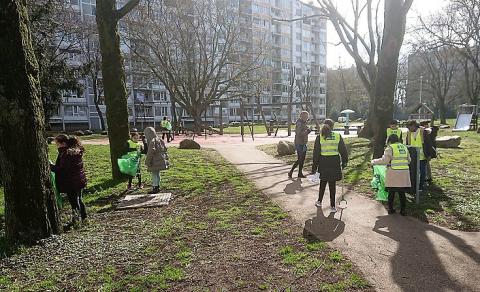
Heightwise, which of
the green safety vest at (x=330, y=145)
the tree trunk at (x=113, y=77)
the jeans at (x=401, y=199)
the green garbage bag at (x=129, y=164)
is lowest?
the jeans at (x=401, y=199)

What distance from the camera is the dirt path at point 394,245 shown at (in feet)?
12.6

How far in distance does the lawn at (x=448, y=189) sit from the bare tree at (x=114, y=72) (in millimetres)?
6064

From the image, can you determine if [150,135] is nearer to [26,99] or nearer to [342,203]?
[26,99]

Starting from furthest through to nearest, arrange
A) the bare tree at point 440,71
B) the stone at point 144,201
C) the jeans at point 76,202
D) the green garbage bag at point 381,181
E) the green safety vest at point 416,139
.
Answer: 1. the bare tree at point 440,71
2. the green safety vest at point 416,139
3. the stone at point 144,201
4. the green garbage bag at point 381,181
5. the jeans at point 76,202

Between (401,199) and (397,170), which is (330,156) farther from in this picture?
(401,199)

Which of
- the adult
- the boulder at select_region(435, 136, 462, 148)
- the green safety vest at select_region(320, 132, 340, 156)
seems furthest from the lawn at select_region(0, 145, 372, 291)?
the boulder at select_region(435, 136, 462, 148)

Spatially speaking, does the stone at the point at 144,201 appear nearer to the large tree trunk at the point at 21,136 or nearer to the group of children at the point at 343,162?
the large tree trunk at the point at 21,136

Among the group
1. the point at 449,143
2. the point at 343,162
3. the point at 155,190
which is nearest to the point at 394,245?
the point at 343,162

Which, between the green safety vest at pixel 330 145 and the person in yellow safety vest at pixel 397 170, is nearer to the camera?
the person in yellow safety vest at pixel 397 170

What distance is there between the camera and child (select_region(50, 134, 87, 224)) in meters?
5.95

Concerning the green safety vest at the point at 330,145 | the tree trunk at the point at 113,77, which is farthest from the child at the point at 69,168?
the green safety vest at the point at 330,145

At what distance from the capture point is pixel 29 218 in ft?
16.6

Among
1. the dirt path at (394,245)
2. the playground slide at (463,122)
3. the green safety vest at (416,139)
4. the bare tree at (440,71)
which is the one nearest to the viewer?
the dirt path at (394,245)

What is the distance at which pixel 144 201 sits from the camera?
24.8ft
